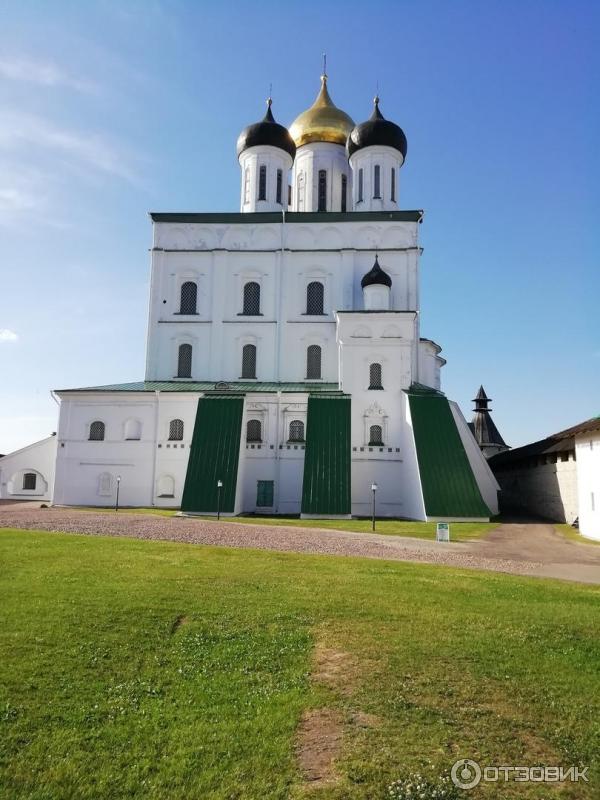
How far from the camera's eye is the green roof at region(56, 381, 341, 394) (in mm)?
29859

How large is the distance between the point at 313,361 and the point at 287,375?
5.27 feet

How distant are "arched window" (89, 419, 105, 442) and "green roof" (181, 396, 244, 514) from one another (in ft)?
16.7

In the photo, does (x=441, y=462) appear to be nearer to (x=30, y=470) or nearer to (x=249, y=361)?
(x=249, y=361)

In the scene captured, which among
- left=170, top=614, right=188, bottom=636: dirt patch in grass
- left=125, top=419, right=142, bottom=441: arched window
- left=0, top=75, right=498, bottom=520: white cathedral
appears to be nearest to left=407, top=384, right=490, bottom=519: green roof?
left=0, top=75, right=498, bottom=520: white cathedral

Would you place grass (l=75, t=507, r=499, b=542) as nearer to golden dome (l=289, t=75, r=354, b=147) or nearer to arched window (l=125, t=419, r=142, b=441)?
arched window (l=125, t=419, r=142, b=441)

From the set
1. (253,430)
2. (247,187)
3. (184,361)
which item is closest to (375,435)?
(253,430)

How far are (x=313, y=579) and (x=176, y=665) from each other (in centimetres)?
431

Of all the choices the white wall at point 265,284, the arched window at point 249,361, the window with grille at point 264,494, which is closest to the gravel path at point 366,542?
the window with grille at point 264,494

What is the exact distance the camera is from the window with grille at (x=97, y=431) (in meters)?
29.6

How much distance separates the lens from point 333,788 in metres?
4.37

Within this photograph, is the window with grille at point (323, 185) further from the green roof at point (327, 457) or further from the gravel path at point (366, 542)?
the gravel path at point (366, 542)

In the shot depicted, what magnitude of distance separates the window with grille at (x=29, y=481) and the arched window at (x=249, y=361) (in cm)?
1280

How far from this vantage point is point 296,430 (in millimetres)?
29469

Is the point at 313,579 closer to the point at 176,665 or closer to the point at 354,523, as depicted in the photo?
the point at 176,665
